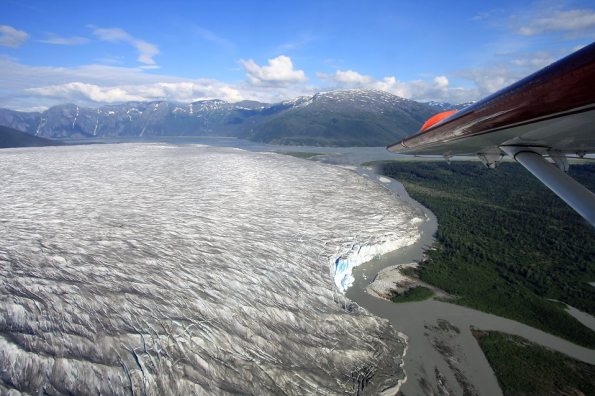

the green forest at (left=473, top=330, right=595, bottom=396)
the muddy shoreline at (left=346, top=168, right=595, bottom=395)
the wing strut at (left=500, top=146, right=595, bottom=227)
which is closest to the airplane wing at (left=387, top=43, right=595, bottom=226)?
the wing strut at (left=500, top=146, right=595, bottom=227)

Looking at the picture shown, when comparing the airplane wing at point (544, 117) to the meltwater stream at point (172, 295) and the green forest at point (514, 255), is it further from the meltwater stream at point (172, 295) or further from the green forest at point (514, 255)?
the green forest at point (514, 255)

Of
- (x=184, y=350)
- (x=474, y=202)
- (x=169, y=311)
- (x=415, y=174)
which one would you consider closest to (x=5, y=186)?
(x=169, y=311)

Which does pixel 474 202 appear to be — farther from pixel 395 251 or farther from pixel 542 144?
pixel 542 144

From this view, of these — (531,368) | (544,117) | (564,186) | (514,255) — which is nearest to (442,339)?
(531,368)

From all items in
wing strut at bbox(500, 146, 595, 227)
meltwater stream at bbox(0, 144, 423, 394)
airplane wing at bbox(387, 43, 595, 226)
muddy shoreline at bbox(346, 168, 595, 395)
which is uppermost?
airplane wing at bbox(387, 43, 595, 226)

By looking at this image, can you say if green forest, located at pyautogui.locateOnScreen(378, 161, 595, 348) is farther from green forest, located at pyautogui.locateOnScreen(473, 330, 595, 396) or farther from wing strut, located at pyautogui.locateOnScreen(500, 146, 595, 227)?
wing strut, located at pyautogui.locateOnScreen(500, 146, 595, 227)

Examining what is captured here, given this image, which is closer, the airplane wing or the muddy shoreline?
the airplane wing
